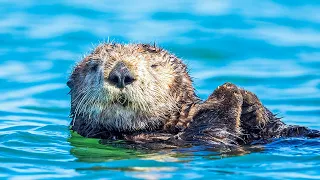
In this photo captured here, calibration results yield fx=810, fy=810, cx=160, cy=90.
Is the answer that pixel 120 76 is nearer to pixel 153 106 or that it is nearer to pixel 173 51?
pixel 153 106

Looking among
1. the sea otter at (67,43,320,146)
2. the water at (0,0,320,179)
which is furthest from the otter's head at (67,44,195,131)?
the water at (0,0,320,179)

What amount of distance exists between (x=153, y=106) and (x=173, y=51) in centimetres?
629

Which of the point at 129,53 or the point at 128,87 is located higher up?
the point at 129,53

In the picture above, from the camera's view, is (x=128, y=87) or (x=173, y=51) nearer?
(x=128, y=87)

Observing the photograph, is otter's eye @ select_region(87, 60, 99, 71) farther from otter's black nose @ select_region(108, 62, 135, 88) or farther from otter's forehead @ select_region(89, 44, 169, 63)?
otter's black nose @ select_region(108, 62, 135, 88)

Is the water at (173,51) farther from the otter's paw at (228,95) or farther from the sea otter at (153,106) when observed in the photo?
the otter's paw at (228,95)

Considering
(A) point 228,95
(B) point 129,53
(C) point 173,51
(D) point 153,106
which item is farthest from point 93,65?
(C) point 173,51

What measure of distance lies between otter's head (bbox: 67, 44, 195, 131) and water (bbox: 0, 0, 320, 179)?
329mm

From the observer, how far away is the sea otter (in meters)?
7.04

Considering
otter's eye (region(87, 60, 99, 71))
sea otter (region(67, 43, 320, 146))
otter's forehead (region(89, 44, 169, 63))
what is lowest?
sea otter (region(67, 43, 320, 146))

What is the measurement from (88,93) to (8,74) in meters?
5.59

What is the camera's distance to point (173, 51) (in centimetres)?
1355

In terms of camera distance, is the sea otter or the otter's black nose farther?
the sea otter

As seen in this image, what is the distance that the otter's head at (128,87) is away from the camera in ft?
22.8
